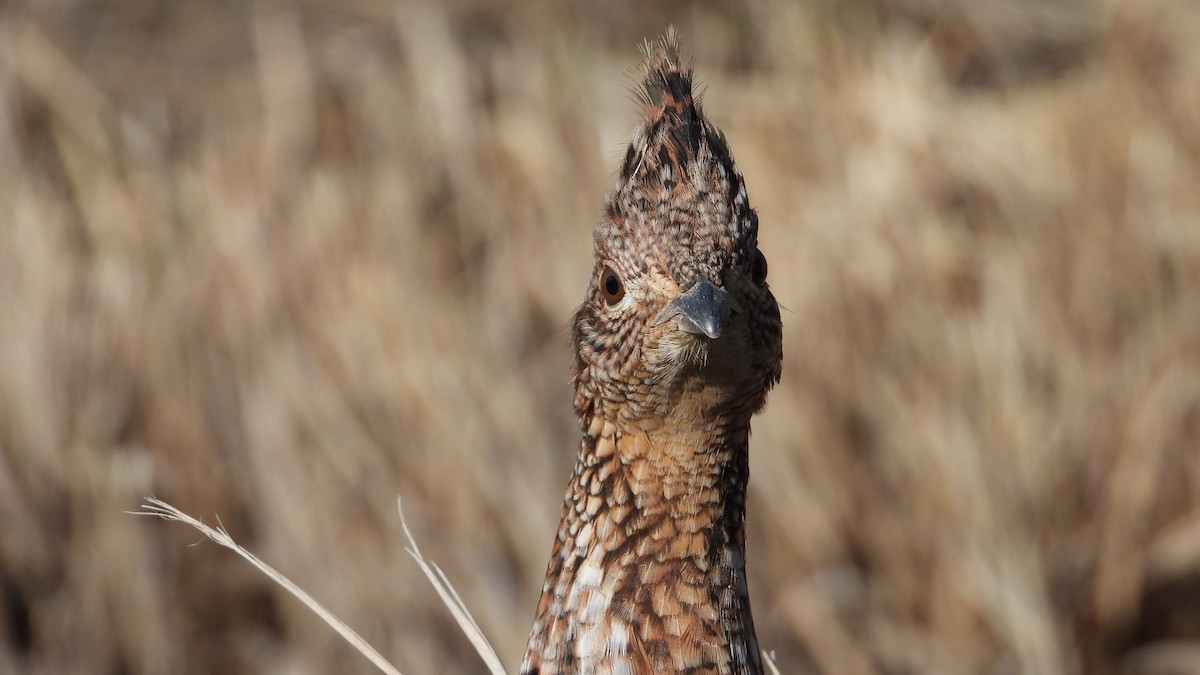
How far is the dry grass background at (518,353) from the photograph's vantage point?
5207 mm

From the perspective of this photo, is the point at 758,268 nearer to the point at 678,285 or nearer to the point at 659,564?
the point at 678,285

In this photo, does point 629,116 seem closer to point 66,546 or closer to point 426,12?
point 426,12

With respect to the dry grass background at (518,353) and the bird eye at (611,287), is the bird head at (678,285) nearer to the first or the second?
the bird eye at (611,287)

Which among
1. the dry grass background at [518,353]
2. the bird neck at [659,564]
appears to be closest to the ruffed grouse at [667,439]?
the bird neck at [659,564]

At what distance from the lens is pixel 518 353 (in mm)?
5734

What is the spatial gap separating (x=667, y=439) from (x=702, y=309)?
26 cm

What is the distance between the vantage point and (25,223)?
566 centimetres

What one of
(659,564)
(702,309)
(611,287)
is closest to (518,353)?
(611,287)

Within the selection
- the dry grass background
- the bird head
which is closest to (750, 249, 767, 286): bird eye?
the bird head

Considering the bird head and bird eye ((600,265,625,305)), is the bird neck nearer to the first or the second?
the bird head

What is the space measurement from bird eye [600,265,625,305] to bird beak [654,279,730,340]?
144 mm

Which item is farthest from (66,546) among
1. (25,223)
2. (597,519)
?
(597,519)

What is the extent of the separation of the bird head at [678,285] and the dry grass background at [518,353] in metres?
3.09

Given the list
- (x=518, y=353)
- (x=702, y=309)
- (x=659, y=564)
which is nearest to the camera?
(x=702, y=309)
